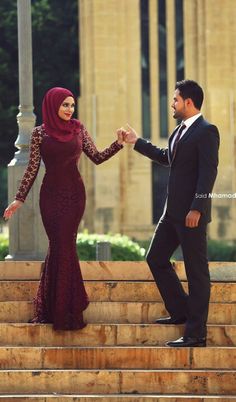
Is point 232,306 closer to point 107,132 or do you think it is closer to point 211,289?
point 211,289

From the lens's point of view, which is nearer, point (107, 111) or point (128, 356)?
point (128, 356)

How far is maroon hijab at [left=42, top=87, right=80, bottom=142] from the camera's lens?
8.64m

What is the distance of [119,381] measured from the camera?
8.21 m

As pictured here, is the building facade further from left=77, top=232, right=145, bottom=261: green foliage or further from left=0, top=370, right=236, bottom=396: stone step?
left=0, top=370, right=236, bottom=396: stone step

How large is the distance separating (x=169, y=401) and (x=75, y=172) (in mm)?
2002

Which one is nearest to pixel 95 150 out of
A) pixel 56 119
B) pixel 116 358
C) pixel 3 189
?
pixel 56 119

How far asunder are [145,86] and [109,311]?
3112 cm

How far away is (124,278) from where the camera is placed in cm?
967

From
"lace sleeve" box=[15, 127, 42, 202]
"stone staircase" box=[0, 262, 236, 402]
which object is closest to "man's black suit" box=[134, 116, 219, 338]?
"stone staircase" box=[0, 262, 236, 402]

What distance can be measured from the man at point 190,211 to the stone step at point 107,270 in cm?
92

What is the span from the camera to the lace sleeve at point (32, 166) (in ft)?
29.0

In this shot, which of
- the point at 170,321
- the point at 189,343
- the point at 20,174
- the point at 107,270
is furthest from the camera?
the point at 20,174

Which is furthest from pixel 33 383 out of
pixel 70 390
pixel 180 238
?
pixel 180 238

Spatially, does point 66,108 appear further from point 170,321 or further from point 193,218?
point 170,321
